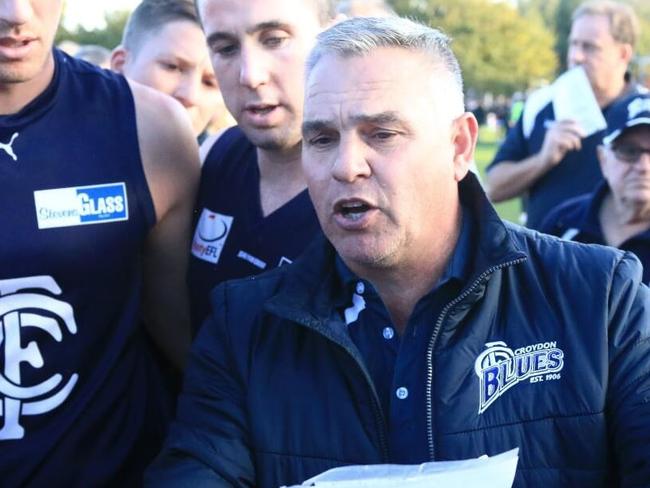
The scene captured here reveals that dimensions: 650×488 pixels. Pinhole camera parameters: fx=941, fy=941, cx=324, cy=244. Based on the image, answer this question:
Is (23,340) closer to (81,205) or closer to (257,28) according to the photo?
(81,205)

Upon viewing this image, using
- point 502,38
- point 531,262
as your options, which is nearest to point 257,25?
point 531,262

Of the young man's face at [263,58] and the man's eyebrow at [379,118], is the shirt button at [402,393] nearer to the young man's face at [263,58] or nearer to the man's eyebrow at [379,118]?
the man's eyebrow at [379,118]

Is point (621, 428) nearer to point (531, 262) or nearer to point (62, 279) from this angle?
point (531, 262)

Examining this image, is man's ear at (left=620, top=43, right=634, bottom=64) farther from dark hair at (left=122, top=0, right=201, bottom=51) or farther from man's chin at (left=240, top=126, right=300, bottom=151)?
Answer: man's chin at (left=240, top=126, right=300, bottom=151)

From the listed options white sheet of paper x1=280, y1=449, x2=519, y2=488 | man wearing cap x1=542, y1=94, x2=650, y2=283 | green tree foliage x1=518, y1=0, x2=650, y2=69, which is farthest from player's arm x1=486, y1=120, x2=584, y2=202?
green tree foliage x1=518, y1=0, x2=650, y2=69

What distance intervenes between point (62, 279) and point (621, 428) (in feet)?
4.83

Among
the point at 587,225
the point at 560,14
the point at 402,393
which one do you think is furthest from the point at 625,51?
the point at 560,14

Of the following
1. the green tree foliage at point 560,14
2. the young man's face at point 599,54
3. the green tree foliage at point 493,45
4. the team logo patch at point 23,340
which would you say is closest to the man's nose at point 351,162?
the team logo patch at point 23,340

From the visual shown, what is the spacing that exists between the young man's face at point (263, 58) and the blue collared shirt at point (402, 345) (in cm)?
62

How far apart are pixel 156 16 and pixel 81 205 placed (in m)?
1.81

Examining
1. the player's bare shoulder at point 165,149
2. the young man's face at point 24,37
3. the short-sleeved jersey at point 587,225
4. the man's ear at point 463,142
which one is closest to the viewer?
the man's ear at point 463,142

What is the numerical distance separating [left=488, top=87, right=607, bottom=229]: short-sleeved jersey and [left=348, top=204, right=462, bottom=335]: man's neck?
3.33m

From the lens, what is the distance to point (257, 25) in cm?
256

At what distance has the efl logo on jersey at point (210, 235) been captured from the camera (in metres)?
2.74
